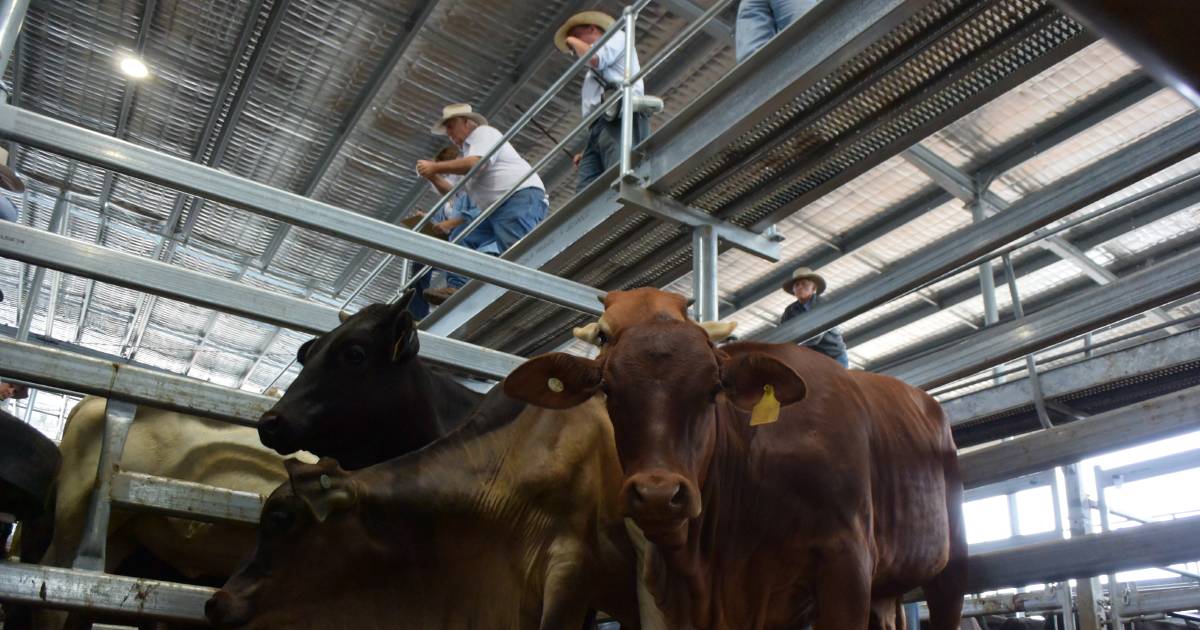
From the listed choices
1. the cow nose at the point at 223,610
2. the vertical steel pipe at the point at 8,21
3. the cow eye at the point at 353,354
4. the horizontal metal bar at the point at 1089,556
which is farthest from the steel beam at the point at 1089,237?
the vertical steel pipe at the point at 8,21

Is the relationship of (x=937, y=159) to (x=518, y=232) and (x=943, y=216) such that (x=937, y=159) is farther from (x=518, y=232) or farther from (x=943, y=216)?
(x=518, y=232)

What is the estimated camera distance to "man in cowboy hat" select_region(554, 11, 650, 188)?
643cm

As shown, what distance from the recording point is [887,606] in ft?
14.0

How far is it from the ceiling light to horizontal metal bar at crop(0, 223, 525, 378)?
809 cm

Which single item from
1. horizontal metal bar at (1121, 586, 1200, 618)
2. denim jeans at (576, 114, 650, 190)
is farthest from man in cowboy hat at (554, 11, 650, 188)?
horizontal metal bar at (1121, 586, 1200, 618)

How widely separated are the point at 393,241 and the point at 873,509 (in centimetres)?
231

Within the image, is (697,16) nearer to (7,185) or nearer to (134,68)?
(7,185)

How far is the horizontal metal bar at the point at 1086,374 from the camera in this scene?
7.35m

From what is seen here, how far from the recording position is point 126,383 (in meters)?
4.11

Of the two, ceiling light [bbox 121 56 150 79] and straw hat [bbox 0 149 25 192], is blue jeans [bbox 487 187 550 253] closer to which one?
straw hat [bbox 0 149 25 192]

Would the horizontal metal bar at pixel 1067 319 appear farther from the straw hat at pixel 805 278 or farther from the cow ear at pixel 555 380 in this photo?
the straw hat at pixel 805 278

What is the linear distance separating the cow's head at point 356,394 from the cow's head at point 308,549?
0.26m

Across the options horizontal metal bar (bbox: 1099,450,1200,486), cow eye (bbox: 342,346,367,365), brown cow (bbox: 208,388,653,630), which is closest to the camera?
brown cow (bbox: 208,388,653,630)

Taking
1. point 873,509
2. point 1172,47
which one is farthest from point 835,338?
point 1172,47
